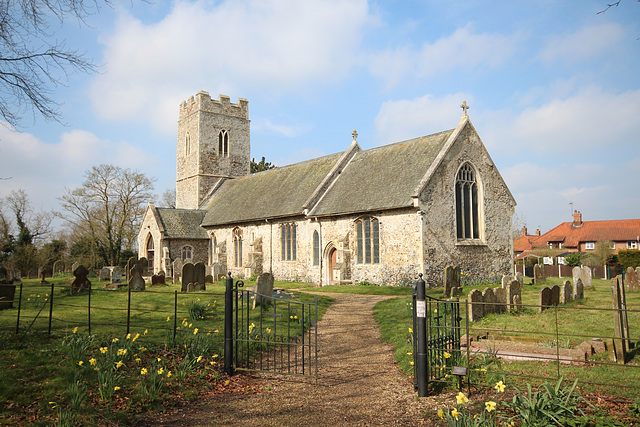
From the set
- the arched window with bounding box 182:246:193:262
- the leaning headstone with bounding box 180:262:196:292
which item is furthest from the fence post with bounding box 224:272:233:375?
the arched window with bounding box 182:246:193:262

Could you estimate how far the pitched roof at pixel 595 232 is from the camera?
52.7 m

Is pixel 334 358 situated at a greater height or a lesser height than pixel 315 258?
lesser

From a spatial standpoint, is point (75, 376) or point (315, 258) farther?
point (315, 258)

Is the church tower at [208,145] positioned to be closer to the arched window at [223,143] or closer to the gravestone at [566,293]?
the arched window at [223,143]

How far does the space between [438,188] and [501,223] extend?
16.6 ft

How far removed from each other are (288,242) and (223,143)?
58.3 feet

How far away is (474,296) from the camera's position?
34.9 feet

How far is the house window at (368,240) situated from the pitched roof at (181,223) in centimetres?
1503

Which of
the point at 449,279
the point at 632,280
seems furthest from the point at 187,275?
the point at 632,280

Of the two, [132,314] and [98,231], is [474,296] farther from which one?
[98,231]

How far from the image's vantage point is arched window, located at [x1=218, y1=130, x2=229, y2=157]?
4025cm

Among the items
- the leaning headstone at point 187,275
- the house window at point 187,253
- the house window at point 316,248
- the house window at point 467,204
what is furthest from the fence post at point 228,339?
the house window at point 187,253

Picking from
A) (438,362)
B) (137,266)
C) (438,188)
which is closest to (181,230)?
(137,266)

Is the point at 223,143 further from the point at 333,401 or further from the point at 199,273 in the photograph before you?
the point at 333,401
